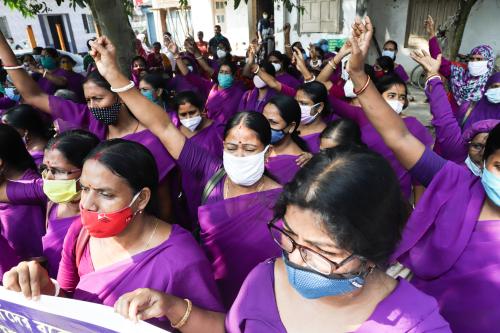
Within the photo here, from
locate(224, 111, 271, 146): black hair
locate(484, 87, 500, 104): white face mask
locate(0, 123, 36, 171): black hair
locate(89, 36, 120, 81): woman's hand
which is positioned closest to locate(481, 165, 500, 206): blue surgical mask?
locate(224, 111, 271, 146): black hair

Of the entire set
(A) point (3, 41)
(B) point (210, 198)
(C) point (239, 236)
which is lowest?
(C) point (239, 236)

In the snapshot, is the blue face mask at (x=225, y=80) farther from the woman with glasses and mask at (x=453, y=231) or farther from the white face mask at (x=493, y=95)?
the woman with glasses and mask at (x=453, y=231)

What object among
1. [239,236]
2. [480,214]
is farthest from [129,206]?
[480,214]

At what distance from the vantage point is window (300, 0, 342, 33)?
9.97 meters

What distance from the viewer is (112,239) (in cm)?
150

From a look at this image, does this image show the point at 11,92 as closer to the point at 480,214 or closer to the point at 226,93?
the point at 226,93

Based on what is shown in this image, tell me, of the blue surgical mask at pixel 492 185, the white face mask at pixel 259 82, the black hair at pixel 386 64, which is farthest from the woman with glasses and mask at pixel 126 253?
the black hair at pixel 386 64

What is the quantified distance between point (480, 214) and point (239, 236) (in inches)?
42.5

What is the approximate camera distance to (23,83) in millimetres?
2736

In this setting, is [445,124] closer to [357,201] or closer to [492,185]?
[492,185]

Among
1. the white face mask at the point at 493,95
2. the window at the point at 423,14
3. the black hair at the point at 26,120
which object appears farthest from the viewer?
the window at the point at 423,14

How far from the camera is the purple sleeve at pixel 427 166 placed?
5.15 feet

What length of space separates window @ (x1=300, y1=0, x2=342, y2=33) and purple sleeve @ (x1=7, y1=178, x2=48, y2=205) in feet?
30.9

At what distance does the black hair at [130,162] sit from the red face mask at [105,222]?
109 mm
